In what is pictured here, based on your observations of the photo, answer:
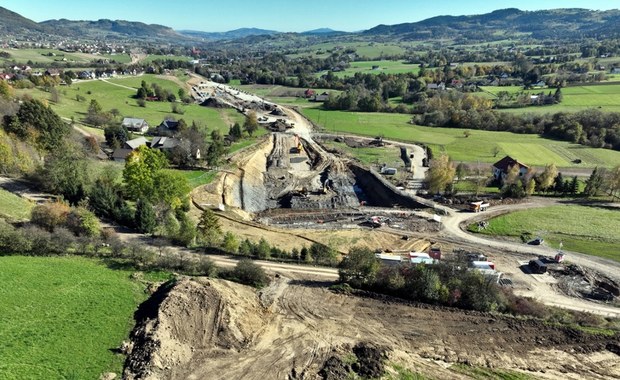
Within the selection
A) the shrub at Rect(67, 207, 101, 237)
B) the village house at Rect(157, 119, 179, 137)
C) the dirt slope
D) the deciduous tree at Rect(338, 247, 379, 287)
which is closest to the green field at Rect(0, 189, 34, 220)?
the shrub at Rect(67, 207, 101, 237)

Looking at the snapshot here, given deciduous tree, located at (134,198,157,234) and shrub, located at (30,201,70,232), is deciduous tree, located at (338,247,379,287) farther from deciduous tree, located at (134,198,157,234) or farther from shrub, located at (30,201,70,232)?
shrub, located at (30,201,70,232)

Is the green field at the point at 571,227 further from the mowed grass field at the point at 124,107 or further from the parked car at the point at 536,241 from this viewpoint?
the mowed grass field at the point at 124,107

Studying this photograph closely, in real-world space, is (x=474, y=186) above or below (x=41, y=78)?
below

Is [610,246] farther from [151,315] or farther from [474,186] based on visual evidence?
[151,315]

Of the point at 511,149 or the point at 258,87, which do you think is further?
the point at 258,87

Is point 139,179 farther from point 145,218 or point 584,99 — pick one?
point 584,99

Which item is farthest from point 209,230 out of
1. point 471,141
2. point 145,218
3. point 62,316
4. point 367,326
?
point 471,141

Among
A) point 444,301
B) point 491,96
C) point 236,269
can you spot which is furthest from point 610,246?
point 491,96
